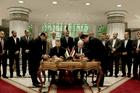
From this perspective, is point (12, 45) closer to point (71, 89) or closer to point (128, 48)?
point (71, 89)

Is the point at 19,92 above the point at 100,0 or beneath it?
beneath

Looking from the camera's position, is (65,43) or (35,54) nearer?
(35,54)

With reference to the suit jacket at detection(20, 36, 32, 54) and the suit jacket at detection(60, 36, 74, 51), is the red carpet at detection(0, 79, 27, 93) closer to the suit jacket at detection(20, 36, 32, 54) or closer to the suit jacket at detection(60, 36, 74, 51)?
the suit jacket at detection(20, 36, 32, 54)

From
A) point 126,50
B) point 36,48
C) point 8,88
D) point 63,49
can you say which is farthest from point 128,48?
point 8,88

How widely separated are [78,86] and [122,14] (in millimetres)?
9088

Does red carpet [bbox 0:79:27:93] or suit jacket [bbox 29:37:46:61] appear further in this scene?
suit jacket [bbox 29:37:46:61]

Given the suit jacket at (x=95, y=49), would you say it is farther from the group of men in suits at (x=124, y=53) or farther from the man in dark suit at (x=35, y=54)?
the group of men in suits at (x=124, y=53)

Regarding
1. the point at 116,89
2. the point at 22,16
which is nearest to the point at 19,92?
the point at 116,89

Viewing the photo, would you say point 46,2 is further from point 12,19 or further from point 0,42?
point 0,42

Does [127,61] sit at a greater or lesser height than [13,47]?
lesser

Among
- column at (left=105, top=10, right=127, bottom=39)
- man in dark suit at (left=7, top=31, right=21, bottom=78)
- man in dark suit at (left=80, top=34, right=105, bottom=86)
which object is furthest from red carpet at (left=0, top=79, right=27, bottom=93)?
column at (left=105, top=10, right=127, bottom=39)

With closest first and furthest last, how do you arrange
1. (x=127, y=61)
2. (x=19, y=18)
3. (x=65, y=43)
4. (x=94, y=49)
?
(x=94, y=49)
(x=65, y=43)
(x=127, y=61)
(x=19, y=18)

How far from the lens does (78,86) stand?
7707 mm

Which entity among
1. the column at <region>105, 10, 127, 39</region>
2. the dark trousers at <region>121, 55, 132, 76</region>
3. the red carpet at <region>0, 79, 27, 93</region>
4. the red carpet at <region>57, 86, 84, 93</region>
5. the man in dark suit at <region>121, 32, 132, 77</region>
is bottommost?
the red carpet at <region>57, 86, 84, 93</region>
